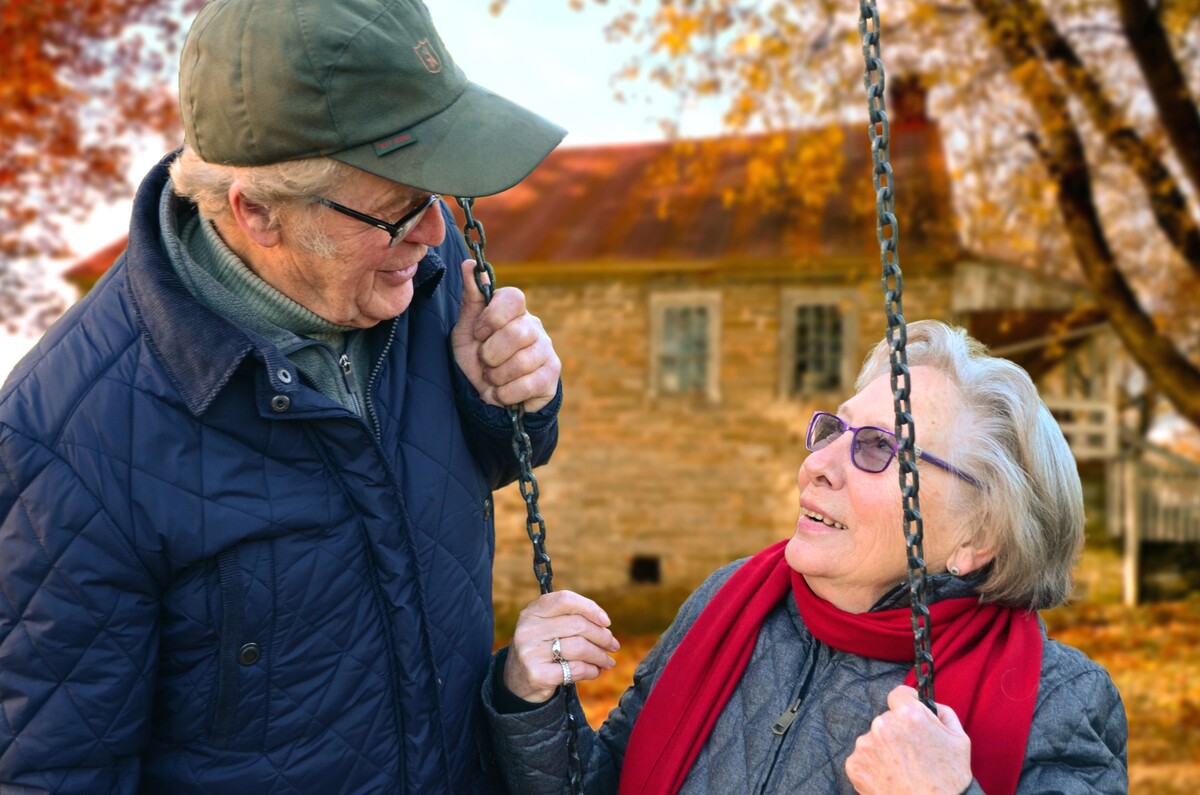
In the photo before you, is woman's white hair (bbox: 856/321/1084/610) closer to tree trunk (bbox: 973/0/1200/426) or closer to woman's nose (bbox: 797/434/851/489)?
woman's nose (bbox: 797/434/851/489)

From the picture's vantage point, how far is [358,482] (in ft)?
6.05

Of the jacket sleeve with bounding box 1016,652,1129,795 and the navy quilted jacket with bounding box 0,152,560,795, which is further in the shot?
the jacket sleeve with bounding box 1016,652,1129,795

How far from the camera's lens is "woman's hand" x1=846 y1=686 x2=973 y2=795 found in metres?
1.72

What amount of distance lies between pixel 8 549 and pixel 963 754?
1536mm

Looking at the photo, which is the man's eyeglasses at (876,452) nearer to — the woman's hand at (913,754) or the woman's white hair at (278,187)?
the woman's hand at (913,754)

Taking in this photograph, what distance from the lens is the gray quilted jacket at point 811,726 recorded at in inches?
71.4

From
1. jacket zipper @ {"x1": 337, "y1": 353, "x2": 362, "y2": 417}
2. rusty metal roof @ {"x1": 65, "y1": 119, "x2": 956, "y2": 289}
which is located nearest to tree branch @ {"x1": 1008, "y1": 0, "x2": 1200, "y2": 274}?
rusty metal roof @ {"x1": 65, "y1": 119, "x2": 956, "y2": 289}

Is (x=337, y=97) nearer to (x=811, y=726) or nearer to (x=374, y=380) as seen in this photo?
(x=374, y=380)

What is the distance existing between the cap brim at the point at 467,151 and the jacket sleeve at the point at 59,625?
0.69m

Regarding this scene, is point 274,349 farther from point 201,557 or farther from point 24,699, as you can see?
point 24,699

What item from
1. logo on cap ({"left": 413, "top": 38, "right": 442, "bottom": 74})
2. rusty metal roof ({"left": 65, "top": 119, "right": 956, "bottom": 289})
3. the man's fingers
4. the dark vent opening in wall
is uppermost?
rusty metal roof ({"left": 65, "top": 119, "right": 956, "bottom": 289})

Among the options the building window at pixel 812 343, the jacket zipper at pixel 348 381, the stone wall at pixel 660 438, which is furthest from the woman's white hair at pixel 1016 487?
the building window at pixel 812 343

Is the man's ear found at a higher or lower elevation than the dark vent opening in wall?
higher

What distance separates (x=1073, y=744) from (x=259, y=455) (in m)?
1.45
